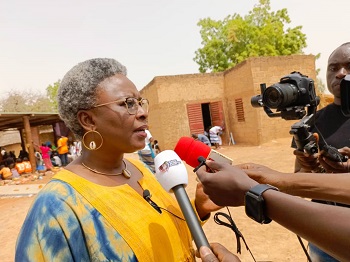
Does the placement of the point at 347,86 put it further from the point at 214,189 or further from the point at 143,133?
the point at 143,133

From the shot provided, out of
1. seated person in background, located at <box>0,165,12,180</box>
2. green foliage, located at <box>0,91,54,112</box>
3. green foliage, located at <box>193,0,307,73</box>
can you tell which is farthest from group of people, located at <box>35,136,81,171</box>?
green foliage, located at <box>0,91,54,112</box>

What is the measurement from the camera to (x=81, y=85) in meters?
1.54

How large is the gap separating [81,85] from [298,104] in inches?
55.2

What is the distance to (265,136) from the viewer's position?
13.6 m

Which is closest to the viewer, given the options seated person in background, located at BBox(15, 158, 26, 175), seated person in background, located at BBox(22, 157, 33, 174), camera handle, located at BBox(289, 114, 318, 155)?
camera handle, located at BBox(289, 114, 318, 155)

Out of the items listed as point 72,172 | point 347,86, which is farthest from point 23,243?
point 347,86

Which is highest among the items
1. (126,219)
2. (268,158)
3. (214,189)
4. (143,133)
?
(143,133)

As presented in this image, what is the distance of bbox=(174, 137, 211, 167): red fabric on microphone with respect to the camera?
166cm

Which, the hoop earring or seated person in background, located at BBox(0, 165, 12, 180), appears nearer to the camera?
the hoop earring

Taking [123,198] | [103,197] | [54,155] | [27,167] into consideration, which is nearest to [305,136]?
[123,198]

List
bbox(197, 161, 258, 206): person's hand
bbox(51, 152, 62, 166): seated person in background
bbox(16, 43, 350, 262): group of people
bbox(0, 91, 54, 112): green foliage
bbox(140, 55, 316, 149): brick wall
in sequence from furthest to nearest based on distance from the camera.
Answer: bbox(0, 91, 54, 112): green foliage, bbox(51, 152, 62, 166): seated person in background, bbox(140, 55, 316, 149): brick wall, bbox(197, 161, 258, 206): person's hand, bbox(16, 43, 350, 262): group of people

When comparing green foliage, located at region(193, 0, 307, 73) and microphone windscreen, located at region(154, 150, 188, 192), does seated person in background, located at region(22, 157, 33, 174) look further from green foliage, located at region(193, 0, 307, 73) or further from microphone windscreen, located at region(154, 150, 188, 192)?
green foliage, located at region(193, 0, 307, 73)

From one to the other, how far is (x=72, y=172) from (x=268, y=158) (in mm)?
9640

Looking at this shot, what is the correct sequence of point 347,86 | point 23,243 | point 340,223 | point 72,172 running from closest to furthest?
point 340,223 < point 23,243 < point 347,86 < point 72,172
